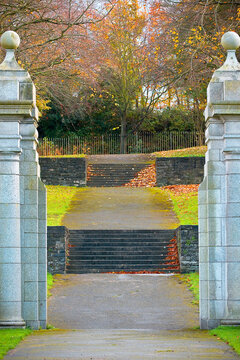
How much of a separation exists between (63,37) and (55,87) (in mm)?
4377

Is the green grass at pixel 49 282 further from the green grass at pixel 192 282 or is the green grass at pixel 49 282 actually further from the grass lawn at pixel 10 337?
→ the grass lawn at pixel 10 337

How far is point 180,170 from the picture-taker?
29.1 m

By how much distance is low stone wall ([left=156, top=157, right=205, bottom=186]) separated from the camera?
2898 centimetres

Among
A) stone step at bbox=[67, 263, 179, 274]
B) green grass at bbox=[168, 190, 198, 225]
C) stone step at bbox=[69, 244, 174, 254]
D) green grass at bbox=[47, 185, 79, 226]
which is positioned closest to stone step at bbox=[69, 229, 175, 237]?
stone step at bbox=[69, 244, 174, 254]

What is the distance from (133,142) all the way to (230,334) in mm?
32152

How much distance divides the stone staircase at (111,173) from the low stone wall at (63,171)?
61cm

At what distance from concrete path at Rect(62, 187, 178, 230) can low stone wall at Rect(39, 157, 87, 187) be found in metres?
1.29

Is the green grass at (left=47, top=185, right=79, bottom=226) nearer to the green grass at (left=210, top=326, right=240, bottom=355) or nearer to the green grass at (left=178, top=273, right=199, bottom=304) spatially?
the green grass at (left=178, top=273, right=199, bottom=304)

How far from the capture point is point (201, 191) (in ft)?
33.5

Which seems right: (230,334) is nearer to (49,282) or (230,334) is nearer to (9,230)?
(9,230)

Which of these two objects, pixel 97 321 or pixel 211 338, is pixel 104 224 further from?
pixel 211 338

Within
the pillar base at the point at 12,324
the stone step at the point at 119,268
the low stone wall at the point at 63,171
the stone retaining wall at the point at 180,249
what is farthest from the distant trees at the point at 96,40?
the pillar base at the point at 12,324

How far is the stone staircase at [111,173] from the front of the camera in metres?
29.8

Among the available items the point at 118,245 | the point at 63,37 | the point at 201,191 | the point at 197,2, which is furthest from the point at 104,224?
the point at 201,191
